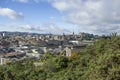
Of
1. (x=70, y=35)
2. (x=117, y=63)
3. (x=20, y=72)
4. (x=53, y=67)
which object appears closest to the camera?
(x=117, y=63)

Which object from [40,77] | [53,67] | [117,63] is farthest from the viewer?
[53,67]

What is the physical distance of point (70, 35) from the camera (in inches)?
5659

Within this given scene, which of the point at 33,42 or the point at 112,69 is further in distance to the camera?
the point at 33,42

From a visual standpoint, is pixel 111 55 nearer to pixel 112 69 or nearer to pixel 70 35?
pixel 112 69

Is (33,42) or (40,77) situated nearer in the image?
(40,77)

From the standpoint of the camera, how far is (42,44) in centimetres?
11575

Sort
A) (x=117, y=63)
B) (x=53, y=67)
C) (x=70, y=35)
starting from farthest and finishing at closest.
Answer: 1. (x=70, y=35)
2. (x=53, y=67)
3. (x=117, y=63)

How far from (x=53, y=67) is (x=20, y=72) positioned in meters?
4.33

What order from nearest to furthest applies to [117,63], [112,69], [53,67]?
[112,69]
[117,63]
[53,67]

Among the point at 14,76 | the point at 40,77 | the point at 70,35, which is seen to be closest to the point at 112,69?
the point at 40,77

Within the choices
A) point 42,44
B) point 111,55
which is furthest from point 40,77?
point 42,44

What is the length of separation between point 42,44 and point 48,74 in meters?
89.4

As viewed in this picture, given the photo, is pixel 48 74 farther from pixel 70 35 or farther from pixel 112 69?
pixel 70 35

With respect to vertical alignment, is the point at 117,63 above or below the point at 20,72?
above
